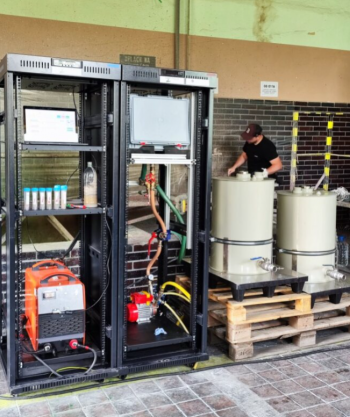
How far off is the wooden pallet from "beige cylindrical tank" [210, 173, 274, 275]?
0.32 metres

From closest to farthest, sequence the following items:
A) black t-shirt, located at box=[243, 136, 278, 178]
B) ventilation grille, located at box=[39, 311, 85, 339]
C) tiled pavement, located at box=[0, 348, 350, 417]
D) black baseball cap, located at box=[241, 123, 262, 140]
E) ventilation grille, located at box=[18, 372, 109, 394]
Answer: tiled pavement, located at box=[0, 348, 350, 417], ventilation grille, located at box=[18, 372, 109, 394], ventilation grille, located at box=[39, 311, 85, 339], black baseball cap, located at box=[241, 123, 262, 140], black t-shirt, located at box=[243, 136, 278, 178]

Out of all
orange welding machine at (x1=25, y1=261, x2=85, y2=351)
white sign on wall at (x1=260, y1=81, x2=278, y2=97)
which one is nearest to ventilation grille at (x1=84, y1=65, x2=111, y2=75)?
orange welding machine at (x1=25, y1=261, x2=85, y2=351)

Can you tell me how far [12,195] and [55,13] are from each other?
2364 millimetres

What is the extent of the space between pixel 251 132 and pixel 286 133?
0.73 metres

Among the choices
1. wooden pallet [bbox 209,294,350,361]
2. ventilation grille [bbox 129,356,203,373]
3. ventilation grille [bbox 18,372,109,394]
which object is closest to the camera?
ventilation grille [bbox 18,372,109,394]

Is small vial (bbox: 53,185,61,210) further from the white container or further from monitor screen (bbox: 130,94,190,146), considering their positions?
monitor screen (bbox: 130,94,190,146)

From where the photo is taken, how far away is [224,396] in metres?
3.65

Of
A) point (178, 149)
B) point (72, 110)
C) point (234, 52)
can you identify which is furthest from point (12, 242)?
point (234, 52)

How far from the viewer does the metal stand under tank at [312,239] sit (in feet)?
15.4

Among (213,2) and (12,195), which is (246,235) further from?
(213,2)

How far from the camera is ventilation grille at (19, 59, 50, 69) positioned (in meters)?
3.30

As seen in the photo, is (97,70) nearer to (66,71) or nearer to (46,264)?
(66,71)

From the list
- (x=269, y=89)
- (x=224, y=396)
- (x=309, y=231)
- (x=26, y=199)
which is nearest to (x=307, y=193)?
(x=309, y=231)

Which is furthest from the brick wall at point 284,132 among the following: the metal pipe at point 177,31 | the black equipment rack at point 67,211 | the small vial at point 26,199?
the small vial at point 26,199
